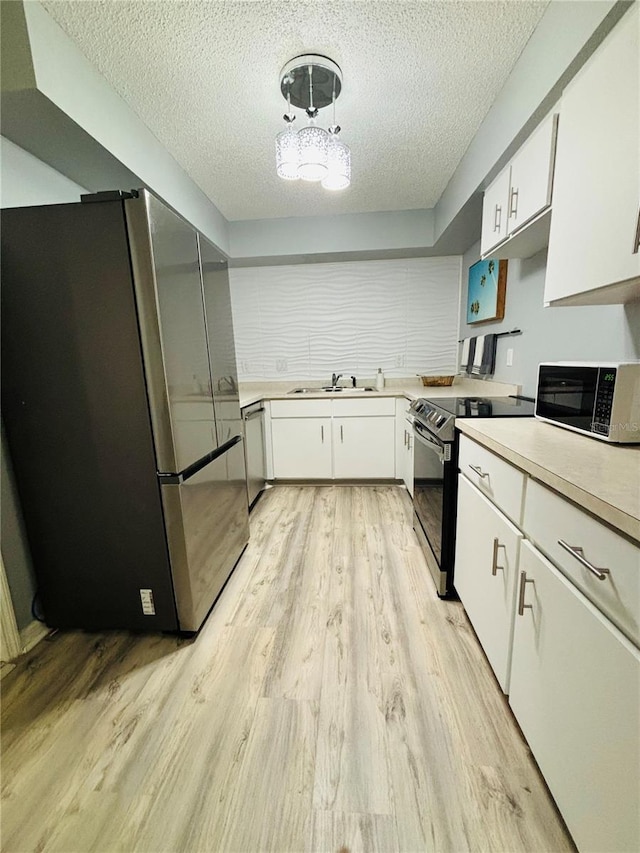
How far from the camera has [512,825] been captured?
34.7 inches

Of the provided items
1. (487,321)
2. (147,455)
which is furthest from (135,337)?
(487,321)

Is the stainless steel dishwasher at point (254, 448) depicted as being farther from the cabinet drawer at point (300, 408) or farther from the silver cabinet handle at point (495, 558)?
the silver cabinet handle at point (495, 558)

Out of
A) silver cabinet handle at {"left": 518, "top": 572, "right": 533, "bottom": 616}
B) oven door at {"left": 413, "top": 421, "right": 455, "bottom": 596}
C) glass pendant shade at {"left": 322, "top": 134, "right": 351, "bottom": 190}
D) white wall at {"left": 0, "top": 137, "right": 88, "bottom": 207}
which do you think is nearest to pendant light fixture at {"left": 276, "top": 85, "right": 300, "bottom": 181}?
glass pendant shade at {"left": 322, "top": 134, "right": 351, "bottom": 190}

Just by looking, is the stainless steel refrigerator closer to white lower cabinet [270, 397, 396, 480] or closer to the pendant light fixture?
the pendant light fixture

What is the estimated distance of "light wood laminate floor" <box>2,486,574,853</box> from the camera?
892 mm

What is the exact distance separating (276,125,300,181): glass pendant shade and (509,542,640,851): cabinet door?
1884mm

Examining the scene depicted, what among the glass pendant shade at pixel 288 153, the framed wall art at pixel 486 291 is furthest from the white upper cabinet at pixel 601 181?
the framed wall art at pixel 486 291

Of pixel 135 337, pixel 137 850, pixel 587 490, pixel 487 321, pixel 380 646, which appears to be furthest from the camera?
pixel 487 321

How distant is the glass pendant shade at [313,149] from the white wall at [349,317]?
1856mm

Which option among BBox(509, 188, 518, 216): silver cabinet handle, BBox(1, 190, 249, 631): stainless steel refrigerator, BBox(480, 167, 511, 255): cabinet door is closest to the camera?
BBox(1, 190, 249, 631): stainless steel refrigerator

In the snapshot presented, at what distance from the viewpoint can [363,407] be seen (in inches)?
122

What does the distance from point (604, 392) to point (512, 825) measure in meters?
1.20

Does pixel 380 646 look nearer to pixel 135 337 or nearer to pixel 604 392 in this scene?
pixel 604 392

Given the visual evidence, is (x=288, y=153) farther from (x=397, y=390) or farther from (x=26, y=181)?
(x=397, y=390)
